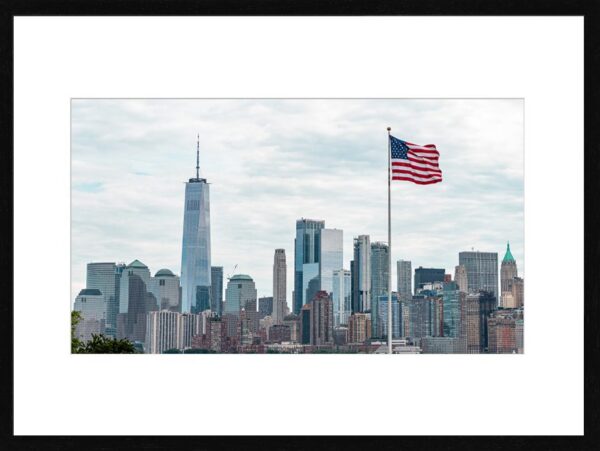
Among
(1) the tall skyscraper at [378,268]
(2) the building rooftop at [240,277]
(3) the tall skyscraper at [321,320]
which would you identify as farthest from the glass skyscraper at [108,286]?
(1) the tall skyscraper at [378,268]

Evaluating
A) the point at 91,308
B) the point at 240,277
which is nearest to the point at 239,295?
the point at 240,277

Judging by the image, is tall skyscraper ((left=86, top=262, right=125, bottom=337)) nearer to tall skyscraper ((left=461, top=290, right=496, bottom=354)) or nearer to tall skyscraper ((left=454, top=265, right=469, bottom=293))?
tall skyscraper ((left=454, top=265, right=469, bottom=293))

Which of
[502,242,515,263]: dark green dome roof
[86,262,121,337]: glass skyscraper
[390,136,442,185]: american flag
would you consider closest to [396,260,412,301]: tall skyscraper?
[502,242,515,263]: dark green dome roof

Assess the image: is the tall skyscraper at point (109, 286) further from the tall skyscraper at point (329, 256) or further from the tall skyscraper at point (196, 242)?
the tall skyscraper at point (329, 256)

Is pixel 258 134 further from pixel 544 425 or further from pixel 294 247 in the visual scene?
pixel 544 425
